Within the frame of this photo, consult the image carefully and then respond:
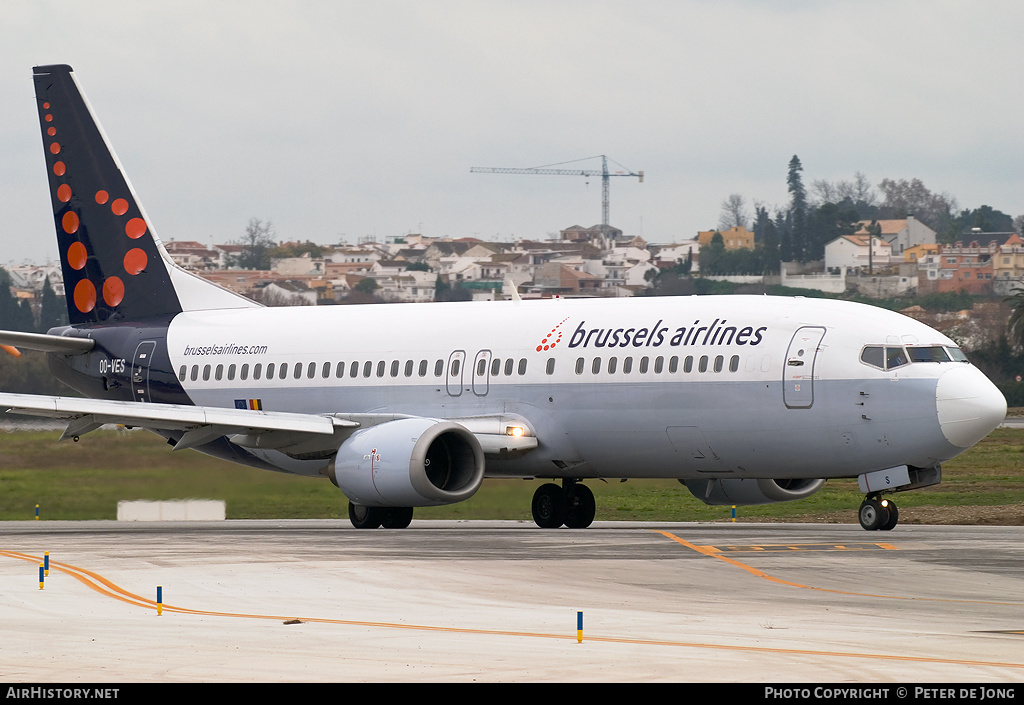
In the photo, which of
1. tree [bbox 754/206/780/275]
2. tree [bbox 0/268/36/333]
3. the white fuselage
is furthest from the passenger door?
tree [bbox 754/206/780/275]

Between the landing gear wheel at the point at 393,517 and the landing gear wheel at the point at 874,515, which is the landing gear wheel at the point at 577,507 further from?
the landing gear wheel at the point at 874,515

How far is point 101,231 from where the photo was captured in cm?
4016

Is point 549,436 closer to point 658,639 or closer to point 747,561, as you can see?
point 747,561

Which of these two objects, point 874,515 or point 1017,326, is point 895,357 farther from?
point 1017,326

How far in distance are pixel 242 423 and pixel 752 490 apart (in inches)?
407

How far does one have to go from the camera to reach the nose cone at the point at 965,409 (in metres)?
27.8

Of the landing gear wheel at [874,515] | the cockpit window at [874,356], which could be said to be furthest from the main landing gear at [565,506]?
the cockpit window at [874,356]

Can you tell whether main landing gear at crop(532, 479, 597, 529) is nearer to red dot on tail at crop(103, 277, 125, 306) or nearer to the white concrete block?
the white concrete block

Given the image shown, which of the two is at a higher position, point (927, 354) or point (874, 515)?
point (927, 354)

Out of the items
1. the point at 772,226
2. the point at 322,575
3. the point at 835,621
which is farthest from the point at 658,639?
the point at 772,226

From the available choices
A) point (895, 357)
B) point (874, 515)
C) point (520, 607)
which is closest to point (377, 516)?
point (874, 515)

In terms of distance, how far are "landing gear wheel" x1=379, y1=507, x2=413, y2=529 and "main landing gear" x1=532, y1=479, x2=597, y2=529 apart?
9.04ft

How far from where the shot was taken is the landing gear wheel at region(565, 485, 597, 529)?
34.4m

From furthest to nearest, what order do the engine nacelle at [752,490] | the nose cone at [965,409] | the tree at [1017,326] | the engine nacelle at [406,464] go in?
the tree at [1017,326] → the engine nacelle at [752,490] → the engine nacelle at [406,464] → the nose cone at [965,409]
